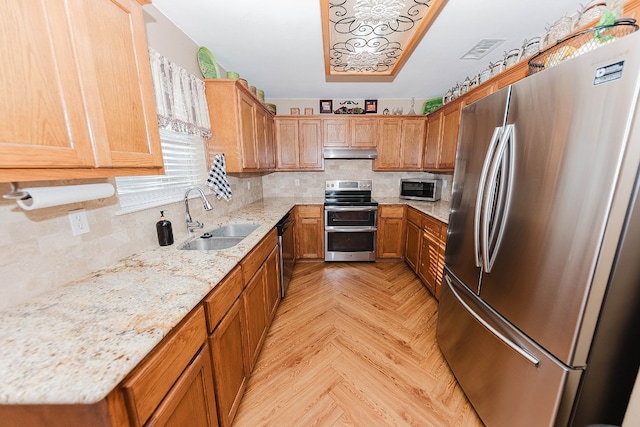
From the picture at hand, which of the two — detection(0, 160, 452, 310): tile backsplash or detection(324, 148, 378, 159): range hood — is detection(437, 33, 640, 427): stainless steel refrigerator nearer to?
detection(0, 160, 452, 310): tile backsplash

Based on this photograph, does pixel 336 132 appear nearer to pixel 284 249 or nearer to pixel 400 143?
pixel 400 143

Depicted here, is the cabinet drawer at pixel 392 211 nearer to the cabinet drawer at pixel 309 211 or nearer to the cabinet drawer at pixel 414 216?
the cabinet drawer at pixel 414 216

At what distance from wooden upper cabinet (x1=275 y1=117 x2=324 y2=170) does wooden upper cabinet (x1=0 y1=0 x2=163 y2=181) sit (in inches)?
Answer: 98.7

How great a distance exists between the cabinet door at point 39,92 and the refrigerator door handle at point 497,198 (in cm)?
174

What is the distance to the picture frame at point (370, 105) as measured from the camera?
3.68 meters

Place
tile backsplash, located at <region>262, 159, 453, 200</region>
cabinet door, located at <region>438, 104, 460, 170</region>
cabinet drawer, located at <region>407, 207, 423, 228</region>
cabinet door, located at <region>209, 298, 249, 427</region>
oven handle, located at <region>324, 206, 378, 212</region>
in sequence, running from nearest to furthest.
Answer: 1. cabinet door, located at <region>209, 298, 249, 427</region>
2. cabinet door, located at <region>438, 104, 460, 170</region>
3. cabinet drawer, located at <region>407, 207, 423, 228</region>
4. oven handle, located at <region>324, 206, 378, 212</region>
5. tile backsplash, located at <region>262, 159, 453, 200</region>

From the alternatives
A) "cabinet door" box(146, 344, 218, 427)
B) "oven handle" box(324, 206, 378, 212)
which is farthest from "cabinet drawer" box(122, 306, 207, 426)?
"oven handle" box(324, 206, 378, 212)

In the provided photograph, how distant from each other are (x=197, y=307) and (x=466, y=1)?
2405mm

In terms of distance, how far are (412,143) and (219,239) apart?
10.2 feet

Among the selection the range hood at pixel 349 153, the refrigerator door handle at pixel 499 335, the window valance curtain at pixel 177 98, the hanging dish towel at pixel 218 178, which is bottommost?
the refrigerator door handle at pixel 499 335

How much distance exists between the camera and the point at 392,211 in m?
3.37

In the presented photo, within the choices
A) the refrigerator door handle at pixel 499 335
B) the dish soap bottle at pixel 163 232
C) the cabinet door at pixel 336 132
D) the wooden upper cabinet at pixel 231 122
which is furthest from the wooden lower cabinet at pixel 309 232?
the refrigerator door handle at pixel 499 335

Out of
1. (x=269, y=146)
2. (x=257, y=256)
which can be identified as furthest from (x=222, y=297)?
(x=269, y=146)

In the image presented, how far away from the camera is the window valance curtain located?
4.91ft
